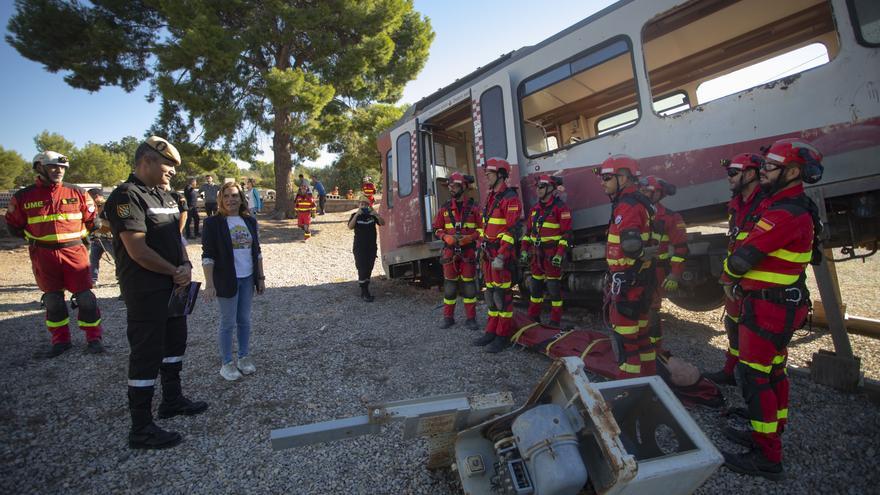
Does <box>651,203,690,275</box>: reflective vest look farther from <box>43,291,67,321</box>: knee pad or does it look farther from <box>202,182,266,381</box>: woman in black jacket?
<box>43,291,67,321</box>: knee pad

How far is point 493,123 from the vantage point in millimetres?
5137

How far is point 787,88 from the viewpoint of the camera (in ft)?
10.1

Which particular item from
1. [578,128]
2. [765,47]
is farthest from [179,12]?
[765,47]

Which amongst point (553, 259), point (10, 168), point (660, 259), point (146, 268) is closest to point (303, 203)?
point (553, 259)

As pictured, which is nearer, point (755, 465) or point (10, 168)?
point (755, 465)

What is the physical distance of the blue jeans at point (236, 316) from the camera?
136 inches

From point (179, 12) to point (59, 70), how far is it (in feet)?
18.9

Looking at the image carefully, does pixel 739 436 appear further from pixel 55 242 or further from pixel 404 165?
pixel 55 242

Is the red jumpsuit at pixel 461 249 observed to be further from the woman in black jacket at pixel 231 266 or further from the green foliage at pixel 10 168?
the green foliage at pixel 10 168

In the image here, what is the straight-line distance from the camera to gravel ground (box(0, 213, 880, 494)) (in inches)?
90.9

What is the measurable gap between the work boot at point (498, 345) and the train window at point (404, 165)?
3.17m

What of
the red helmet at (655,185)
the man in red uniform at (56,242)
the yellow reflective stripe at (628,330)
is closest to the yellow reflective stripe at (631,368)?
the yellow reflective stripe at (628,330)

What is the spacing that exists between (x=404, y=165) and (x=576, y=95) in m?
2.92

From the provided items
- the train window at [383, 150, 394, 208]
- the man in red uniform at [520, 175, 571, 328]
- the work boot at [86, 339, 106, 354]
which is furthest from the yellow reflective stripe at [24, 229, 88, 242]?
the man in red uniform at [520, 175, 571, 328]
